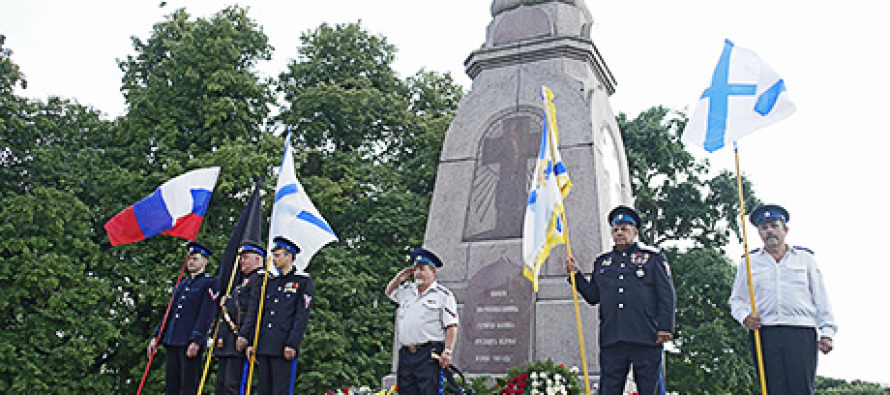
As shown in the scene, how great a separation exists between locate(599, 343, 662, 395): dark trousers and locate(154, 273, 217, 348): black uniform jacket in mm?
3293

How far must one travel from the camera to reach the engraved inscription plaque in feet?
23.0

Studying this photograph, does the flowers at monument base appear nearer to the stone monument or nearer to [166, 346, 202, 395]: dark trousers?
the stone monument

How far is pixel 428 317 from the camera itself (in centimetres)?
531

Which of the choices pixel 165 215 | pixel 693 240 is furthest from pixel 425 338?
A: pixel 693 240

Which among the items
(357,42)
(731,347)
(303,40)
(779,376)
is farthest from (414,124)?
(779,376)

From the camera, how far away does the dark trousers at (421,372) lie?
5.22m

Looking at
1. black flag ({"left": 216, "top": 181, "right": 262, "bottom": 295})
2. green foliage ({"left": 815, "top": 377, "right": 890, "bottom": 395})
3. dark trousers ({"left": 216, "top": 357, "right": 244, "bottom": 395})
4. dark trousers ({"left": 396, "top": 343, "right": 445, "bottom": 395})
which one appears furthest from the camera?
green foliage ({"left": 815, "top": 377, "right": 890, "bottom": 395})

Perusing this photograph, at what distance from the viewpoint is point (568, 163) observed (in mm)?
7816

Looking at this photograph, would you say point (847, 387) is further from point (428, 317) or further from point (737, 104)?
point (428, 317)

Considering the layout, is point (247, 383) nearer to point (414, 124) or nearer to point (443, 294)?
point (443, 294)

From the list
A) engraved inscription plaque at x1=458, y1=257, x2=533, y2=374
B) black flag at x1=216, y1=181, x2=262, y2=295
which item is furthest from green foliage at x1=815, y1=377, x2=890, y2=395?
black flag at x1=216, y1=181, x2=262, y2=295

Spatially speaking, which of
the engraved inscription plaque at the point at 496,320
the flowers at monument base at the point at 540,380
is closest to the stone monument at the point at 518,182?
the engraved inscription plaque at the point at 496,320

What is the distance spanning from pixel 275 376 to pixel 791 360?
3.45 m

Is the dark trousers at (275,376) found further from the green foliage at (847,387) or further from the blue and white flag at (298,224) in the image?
the green foliage at (847,387)
